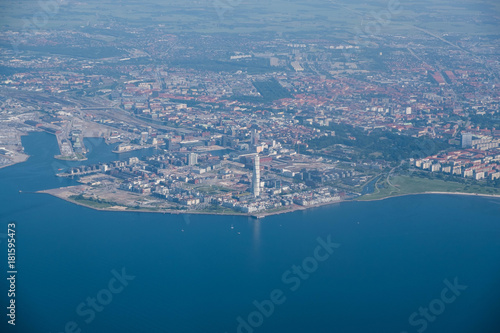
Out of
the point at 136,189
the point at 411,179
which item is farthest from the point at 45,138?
the point at 411,179

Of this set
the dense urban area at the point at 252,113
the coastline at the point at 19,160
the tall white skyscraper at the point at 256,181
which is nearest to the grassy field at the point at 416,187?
the dense urban area at the point at 252,113

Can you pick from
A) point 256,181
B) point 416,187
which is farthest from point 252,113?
point 256,181

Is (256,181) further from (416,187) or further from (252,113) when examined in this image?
(252,113)

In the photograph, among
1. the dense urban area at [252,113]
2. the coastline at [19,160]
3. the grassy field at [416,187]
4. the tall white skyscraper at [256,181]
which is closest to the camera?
the tall white skyscraper at [256,181]

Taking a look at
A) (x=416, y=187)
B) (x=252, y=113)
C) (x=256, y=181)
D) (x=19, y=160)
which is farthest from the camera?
(x=252, y=113)

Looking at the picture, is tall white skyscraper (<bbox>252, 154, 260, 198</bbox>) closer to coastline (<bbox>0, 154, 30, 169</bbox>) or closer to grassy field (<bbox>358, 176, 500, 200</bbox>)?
grassy field (<bbox>358, 176, 500, 200</bbox>)

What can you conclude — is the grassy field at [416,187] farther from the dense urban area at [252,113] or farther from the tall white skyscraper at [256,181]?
the tall white skyscraper at [256,181]

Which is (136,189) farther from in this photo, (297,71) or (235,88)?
(297,71)

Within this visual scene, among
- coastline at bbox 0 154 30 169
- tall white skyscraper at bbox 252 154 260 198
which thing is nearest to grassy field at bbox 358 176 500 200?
tall white skyscraper at bbox 252 154 260 198
